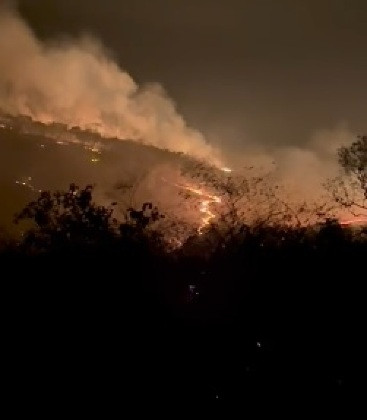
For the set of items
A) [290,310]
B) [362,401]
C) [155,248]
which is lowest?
[362,401]

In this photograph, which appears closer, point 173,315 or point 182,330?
point 182,330

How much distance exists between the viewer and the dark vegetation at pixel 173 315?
41.4ft

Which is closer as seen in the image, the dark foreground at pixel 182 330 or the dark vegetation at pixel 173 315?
the dark foreground at pixel 182 330

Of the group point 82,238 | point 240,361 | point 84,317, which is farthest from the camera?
point 82,238

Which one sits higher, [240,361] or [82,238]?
[82,238]

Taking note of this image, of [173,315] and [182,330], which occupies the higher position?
[173,315]

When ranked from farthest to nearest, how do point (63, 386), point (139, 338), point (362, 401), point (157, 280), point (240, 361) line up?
point (157, 280) → point (139, 338) → point (240, 361) → point (63, 386) → point (362, 401)

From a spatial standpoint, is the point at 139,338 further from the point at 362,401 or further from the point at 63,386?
the point at 362,401

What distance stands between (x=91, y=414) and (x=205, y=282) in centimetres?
1122

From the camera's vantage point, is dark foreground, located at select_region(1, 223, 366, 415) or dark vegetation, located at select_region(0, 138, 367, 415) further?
dark vegetation, located at select_region(0, 138, 367, 415)

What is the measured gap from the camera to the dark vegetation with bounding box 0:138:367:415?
12625mm

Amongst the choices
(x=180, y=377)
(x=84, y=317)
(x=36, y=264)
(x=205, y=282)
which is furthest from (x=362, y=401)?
(x=36, y=264)

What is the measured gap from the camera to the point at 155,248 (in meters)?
26.0

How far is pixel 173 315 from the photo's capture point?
18.2 metres
